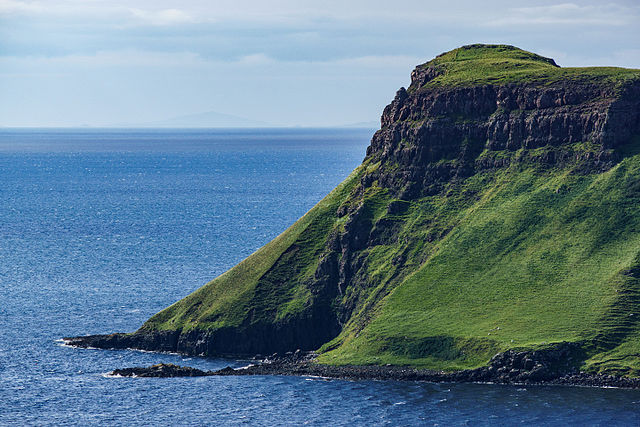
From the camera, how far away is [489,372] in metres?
134

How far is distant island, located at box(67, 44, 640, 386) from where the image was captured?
13900cm

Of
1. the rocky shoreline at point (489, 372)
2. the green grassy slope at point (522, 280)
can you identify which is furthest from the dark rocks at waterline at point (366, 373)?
the green grassy slope at point (522, 280)

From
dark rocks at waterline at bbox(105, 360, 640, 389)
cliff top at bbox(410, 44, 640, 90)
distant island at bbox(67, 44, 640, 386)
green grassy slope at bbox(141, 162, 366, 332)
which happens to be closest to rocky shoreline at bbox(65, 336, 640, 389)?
dark rocks at waterline at bbox(105, 360, 640, 389)

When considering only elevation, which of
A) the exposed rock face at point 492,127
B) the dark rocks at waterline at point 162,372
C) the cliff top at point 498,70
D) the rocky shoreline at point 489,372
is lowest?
the dark rocks at waterline at point 162,372

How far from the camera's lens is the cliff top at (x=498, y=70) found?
168 metres

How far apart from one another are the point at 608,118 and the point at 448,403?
2367 inches

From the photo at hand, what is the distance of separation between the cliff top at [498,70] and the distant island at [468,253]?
0.51m

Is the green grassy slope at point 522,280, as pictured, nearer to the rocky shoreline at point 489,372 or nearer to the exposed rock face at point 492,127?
the rocky shoreline at point 489,372

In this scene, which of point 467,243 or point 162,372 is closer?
point 162,372

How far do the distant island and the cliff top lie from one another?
51 cm

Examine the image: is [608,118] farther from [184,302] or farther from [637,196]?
[184,302]

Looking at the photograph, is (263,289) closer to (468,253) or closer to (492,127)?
(468,253)

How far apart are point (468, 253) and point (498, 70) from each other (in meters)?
39.8

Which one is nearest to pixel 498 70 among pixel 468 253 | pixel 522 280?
pixel 468 253
